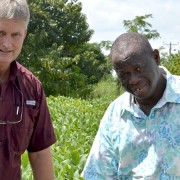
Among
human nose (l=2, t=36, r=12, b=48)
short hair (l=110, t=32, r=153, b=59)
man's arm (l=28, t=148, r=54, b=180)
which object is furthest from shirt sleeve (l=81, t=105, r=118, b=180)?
human nose (l=2, t=36, r=12, b=48)

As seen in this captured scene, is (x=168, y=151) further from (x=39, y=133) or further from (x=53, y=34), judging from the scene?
(x=53, y=34)

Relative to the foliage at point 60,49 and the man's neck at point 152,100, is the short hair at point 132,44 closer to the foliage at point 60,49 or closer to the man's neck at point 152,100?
the man's neck at point 152,100

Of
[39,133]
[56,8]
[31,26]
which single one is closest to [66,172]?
[39,133]

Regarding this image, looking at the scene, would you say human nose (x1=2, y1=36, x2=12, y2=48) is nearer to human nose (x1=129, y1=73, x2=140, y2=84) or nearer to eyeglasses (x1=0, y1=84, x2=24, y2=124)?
eyeglasses (x1=0, y1=84, x2=24, y2=124)

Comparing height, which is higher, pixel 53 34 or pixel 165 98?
pixel 53 34

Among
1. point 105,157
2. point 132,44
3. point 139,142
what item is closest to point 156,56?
point 132,44

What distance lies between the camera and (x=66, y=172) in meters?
5.37

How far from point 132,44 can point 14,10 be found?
59cm

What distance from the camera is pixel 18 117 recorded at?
251 cm

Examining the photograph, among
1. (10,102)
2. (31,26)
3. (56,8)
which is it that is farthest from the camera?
(56,8)

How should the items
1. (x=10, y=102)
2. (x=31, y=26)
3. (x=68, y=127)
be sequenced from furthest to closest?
(x=31, y=26) < (x=68, y=127) < (x=10, y=102)

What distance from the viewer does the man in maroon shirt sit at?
240 centimetres

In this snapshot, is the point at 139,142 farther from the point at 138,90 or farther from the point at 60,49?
the point at 60,49

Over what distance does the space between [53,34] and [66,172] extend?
880 inches
